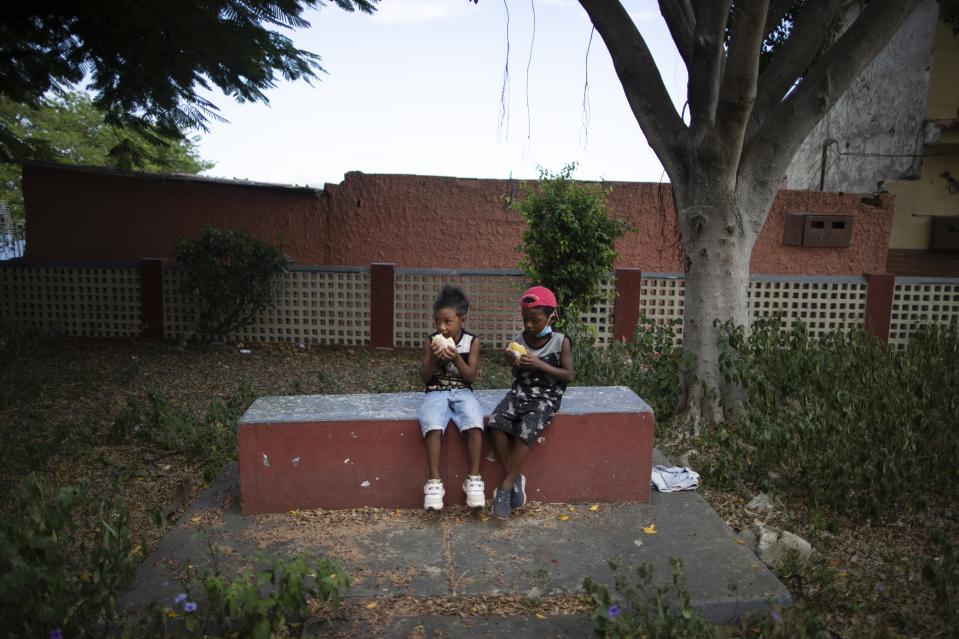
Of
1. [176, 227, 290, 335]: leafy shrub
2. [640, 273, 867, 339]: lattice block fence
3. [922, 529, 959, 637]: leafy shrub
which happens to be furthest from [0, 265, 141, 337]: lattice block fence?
[922, 529, 959, 637]: leafy shrub

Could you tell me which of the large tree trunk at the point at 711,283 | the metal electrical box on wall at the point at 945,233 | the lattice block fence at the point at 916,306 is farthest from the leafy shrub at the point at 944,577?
the metal electrical box on wall at the point at 945,233

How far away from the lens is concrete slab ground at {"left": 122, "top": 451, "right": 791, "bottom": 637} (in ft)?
9.28

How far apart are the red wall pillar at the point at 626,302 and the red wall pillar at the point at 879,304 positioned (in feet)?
9.73

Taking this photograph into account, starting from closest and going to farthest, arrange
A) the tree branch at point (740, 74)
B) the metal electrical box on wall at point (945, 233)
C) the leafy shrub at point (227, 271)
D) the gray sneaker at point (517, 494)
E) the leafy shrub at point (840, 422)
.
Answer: the gray sneaker at point (517, 494) < the leafy shrub at point (840, 422) < the tree branch at point (740, 74) < the leafy shrub at point (227, 271) < the metal electrical box on wall at point (945, 233)

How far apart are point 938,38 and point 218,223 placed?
1169 cm

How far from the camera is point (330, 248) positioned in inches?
406

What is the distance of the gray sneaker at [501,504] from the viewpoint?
3.54m

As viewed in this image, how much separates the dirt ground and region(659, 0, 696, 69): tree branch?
3.33 metres

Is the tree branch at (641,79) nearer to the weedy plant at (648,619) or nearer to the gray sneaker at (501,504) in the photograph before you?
the gray sneaker at (501,504)

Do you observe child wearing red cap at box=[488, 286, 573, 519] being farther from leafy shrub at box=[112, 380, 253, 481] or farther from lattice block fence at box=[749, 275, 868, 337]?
lattice block fence at box=[749, 275, 868, 337]

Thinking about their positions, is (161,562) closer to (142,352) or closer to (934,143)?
(142,352)

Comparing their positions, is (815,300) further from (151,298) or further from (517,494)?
(151,298)

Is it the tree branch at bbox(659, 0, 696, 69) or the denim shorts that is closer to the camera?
the denim shorts

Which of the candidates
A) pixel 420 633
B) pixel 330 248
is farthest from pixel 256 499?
pixel 330 248
